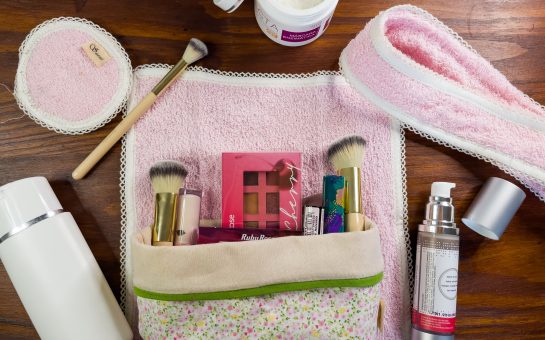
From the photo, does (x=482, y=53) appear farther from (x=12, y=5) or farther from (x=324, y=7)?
(x=12, y=5)

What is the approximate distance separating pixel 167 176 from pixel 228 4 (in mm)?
225

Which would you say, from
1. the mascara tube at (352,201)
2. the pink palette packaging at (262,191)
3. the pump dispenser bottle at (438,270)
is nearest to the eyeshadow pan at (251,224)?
the pink palette packaging at (262,191)

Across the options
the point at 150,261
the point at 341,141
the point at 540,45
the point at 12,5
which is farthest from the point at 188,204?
the point at 540,45

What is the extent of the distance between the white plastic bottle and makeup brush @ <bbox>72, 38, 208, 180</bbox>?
0.07 metres

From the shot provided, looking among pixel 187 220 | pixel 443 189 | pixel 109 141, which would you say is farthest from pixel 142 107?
pixel 443 189

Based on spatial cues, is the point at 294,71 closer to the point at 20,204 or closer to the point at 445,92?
the point at 445,92

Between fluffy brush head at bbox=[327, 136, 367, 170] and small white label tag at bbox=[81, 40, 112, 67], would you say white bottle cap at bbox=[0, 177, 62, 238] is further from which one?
fluffy brush head at bbox=[327, 136, 367, 170]

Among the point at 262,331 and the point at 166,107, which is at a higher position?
the point at 166,107

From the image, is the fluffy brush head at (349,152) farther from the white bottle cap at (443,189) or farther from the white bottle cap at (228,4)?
the white bottle cap at (228,4)

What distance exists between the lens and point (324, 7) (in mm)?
495

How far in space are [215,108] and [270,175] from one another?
0.13 meters

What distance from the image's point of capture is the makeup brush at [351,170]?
49 cm

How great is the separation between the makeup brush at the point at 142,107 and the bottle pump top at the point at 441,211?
13.3 inches

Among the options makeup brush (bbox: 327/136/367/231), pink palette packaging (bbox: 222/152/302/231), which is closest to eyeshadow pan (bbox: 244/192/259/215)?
pink palette packaging (bbox: 222/152/302/231)
